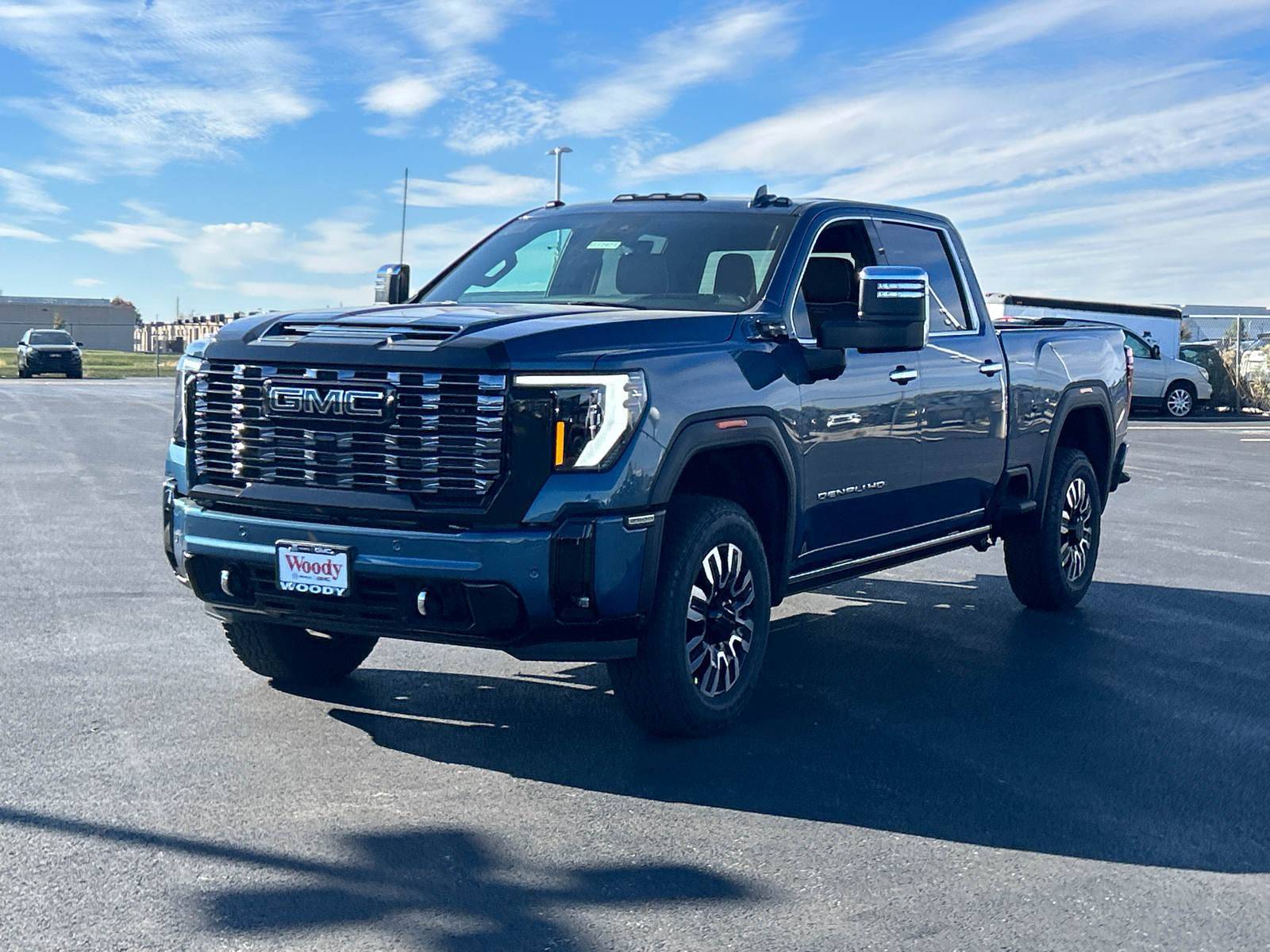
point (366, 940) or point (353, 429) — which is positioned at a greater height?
point (353, 429)

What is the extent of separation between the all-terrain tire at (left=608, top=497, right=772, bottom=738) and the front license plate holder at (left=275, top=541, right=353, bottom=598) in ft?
3.33

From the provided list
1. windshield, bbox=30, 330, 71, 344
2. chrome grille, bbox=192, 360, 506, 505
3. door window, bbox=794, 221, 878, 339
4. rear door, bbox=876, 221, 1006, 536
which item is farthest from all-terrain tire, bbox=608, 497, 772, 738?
windshield, bbox=30, 330, 71, 344

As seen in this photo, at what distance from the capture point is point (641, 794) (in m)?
4.87

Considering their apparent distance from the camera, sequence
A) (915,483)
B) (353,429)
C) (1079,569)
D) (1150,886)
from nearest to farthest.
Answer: (1150,886) < (353,429) < (915,483) < (1079,569)

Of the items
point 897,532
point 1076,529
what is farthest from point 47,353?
point 897,532

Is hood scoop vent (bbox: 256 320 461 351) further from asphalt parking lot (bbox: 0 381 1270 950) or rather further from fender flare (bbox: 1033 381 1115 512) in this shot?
fender flare (bbox: 1033 381 1115 512)

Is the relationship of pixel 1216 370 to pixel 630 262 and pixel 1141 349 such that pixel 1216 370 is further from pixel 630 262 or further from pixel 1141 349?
pixel 630 262

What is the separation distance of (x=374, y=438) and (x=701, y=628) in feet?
4.60

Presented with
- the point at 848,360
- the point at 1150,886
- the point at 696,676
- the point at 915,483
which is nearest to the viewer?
the point at 1150,886

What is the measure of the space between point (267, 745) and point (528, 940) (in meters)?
2.03

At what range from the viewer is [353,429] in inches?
201

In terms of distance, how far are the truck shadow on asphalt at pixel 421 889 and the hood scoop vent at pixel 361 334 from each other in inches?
65.4

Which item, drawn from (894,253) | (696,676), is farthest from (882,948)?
(894,253)

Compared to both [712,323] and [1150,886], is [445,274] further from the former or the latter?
[1150,886]
